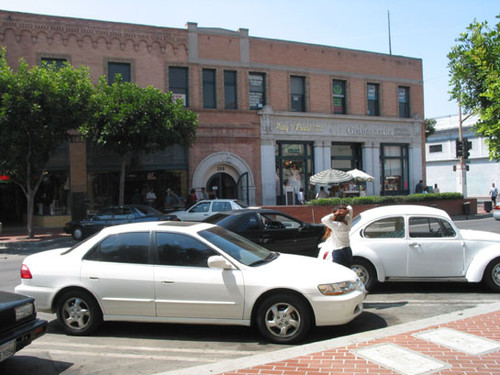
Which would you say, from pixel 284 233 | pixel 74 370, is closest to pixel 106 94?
pixel 284 233

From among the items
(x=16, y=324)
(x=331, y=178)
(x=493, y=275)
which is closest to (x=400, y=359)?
(x=16, y=324)

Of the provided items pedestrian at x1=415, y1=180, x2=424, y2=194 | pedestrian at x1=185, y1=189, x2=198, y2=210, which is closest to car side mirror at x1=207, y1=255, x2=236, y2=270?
pedestrian at x1=185, y1=189, x2=198, y2=210

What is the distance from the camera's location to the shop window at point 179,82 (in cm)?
2379

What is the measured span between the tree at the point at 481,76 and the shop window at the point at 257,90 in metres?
17.5

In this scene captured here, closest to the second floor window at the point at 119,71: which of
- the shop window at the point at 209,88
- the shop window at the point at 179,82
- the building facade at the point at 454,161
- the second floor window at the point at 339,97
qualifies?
the shop window at the point at 179,82

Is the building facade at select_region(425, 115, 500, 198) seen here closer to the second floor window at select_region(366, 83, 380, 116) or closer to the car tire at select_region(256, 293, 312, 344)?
the second floor window at select_region(366, 83, 380, 116)

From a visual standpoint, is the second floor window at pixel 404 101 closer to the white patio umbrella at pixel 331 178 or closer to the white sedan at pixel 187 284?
the white patio umbrella at pixel 331 178

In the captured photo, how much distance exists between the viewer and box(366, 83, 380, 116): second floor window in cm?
2923

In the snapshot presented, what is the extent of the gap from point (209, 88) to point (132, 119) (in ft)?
24.0

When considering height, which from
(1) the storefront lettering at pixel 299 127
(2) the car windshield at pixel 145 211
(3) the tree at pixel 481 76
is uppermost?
(1) the storefront lettering at pixel 299 127

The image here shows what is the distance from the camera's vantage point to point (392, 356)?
4.57 metres

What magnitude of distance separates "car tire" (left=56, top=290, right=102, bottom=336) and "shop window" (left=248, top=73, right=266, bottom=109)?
20.4 metres

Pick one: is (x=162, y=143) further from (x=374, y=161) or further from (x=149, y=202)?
(x=374, y=161)

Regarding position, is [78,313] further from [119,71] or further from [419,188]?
[419,188]
